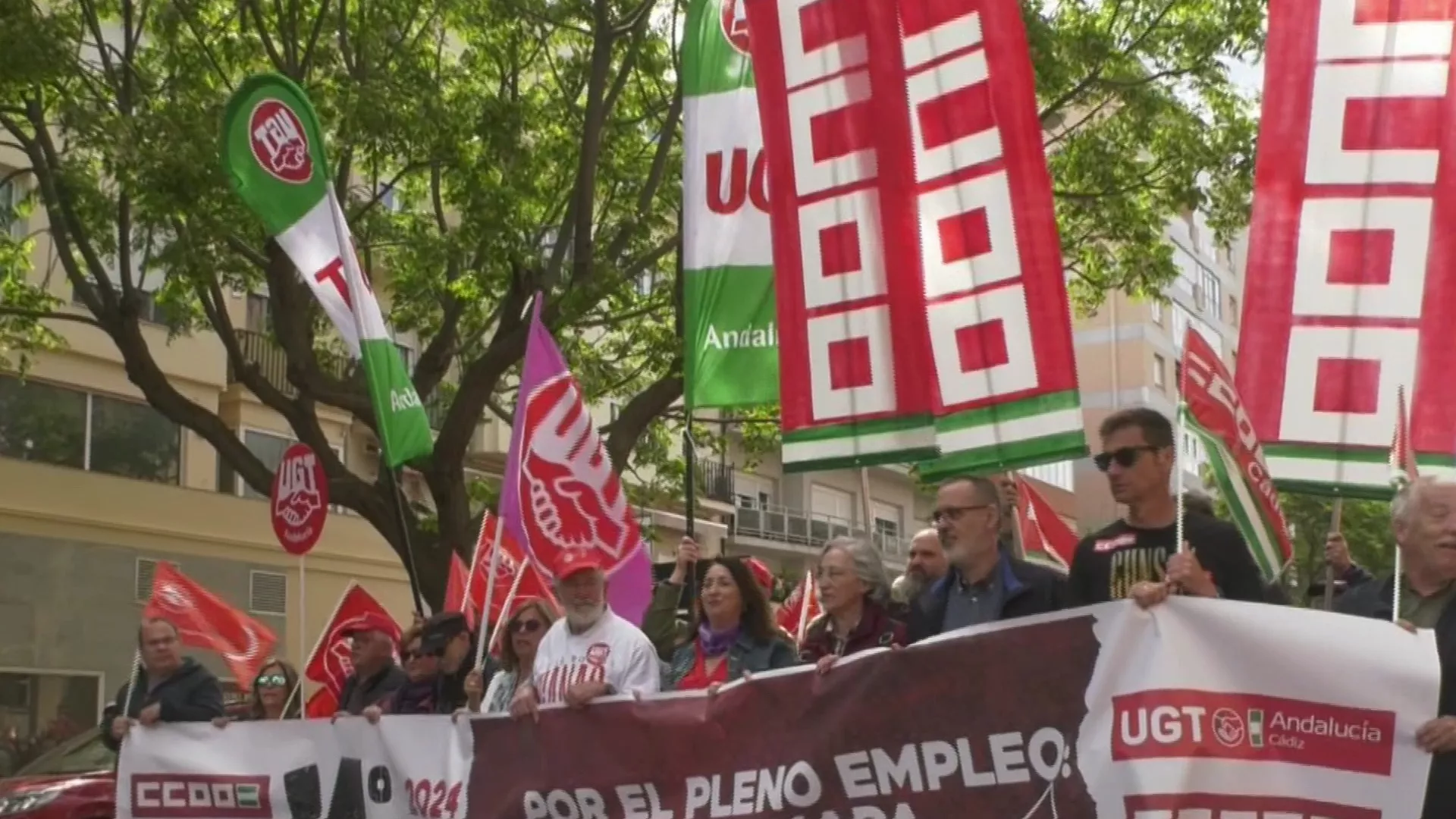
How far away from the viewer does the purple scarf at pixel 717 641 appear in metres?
7.61

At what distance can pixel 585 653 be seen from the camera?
→ 7.35m

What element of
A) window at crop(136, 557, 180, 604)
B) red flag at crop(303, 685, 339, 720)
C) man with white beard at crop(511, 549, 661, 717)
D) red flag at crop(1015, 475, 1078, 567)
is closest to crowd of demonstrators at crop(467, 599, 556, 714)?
man with white beard at crop(511, 549, 661, 717)

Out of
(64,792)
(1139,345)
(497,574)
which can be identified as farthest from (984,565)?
(1139,345)

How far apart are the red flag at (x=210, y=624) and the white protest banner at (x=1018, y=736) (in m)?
3.95

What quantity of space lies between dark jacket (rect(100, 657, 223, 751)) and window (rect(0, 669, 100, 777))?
14925mm

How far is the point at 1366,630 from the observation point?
203 inches

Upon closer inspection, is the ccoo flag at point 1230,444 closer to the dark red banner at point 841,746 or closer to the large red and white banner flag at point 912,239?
the large red and white banner flag at point 912,239

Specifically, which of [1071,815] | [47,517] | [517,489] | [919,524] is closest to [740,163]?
[517,489]

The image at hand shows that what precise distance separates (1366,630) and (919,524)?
5225cm

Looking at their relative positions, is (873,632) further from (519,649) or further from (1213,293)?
(1213,293)

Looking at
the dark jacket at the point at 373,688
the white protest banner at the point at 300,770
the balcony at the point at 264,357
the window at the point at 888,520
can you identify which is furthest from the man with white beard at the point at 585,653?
the window at the point at 888,520

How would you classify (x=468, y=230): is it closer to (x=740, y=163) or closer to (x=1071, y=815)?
(x=740, y=163)

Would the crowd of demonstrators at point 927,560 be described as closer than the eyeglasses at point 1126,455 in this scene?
No

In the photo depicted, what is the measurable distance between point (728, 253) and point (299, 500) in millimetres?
5609
